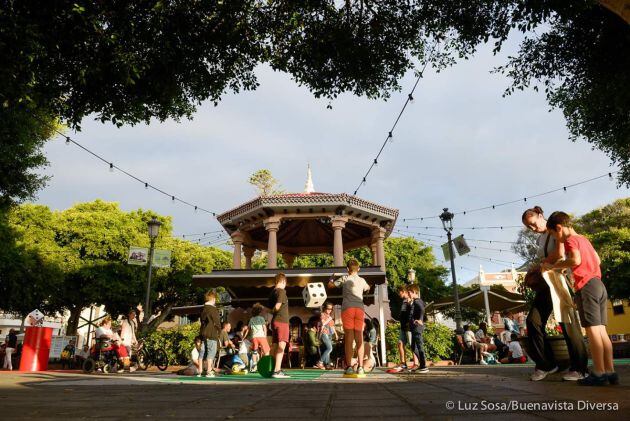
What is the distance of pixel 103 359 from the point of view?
11.2 m

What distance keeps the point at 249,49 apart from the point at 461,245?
11.6m

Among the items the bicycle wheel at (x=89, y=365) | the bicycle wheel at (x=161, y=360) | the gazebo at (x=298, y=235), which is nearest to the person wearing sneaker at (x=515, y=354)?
the gazebo at (x=298, y=235)

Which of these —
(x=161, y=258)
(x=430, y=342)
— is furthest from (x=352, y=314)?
(x=161, y=258)

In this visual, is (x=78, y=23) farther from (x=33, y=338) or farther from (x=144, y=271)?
(x=144, y=271)

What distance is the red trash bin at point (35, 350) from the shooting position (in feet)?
40.8

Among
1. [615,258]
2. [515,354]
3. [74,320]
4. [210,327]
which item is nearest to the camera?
[210,327]

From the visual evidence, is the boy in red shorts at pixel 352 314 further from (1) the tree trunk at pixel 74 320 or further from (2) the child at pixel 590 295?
(1) the tree trunk at pixel 74 320

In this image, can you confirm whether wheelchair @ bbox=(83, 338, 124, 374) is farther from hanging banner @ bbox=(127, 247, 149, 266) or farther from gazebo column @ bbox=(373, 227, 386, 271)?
gazebo column @ bbox=(373, 227, 386, 271)

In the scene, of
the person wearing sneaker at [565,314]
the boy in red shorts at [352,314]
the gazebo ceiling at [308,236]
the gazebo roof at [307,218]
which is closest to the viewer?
the person wearing sneaker at [565,314]

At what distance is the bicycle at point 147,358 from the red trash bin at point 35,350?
8.91ft

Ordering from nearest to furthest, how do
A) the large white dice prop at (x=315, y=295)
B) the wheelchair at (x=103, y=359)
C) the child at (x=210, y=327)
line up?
the child at (x=210, y=327)
the large white dice prop at (x=315, y=295)
the wheelchair at (x=103, y=359)

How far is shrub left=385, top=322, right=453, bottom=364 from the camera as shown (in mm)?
13758

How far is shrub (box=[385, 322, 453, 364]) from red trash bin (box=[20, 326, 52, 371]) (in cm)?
1054

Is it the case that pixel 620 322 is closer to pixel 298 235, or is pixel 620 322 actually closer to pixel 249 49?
pixel 298 235
